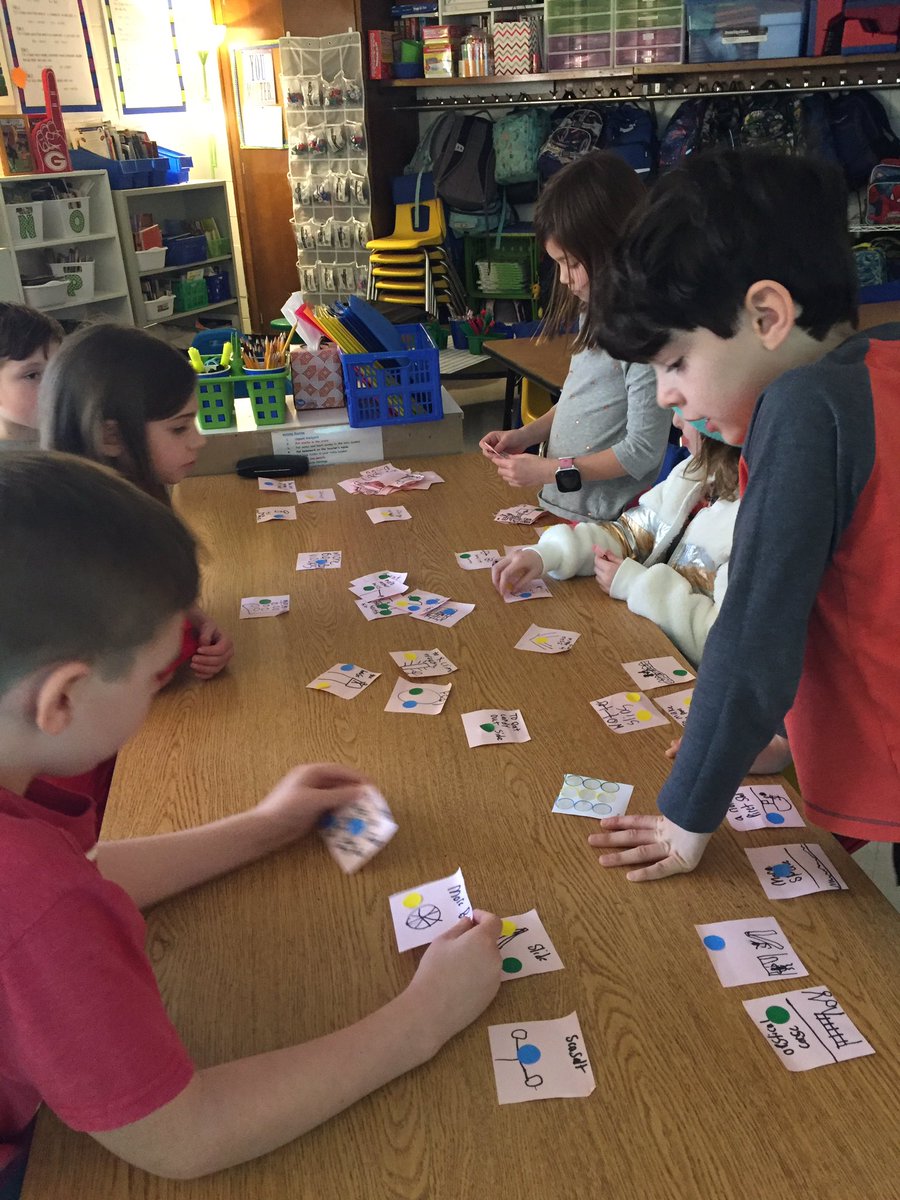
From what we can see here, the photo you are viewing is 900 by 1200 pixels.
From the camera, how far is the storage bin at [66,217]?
468 cm

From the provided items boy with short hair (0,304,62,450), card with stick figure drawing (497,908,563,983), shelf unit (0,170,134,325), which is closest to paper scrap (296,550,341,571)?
boy with short hair (0,304,62,450)

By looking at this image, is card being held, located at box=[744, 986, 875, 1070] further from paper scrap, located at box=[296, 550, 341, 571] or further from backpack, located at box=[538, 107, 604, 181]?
backpack, located at box=[538, 107, 604, 181]

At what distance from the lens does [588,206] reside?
1.79 m

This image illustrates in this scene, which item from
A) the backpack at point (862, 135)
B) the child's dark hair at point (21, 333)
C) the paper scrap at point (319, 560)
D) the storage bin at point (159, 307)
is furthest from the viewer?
the storage bin at point (159, 307)

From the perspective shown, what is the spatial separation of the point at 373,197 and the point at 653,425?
12.5 feet

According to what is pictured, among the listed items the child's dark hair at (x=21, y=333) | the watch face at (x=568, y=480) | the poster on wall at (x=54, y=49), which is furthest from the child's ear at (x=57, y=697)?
the poster on wall at (x=54, y=49)

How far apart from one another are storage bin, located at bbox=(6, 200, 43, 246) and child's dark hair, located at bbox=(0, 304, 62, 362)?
8.46 ft

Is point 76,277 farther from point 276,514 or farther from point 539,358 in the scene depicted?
point 276,514

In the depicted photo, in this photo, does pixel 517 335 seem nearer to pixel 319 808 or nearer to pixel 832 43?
pixel 832 43

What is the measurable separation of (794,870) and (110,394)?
127cm

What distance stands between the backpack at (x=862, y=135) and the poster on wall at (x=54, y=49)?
3.98 m

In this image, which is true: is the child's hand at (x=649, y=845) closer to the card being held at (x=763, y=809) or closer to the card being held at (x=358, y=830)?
the card being held at (x=763, y=809)

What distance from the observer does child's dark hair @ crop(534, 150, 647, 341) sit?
180cm

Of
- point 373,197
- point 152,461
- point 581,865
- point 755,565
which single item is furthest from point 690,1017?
point 373,197
